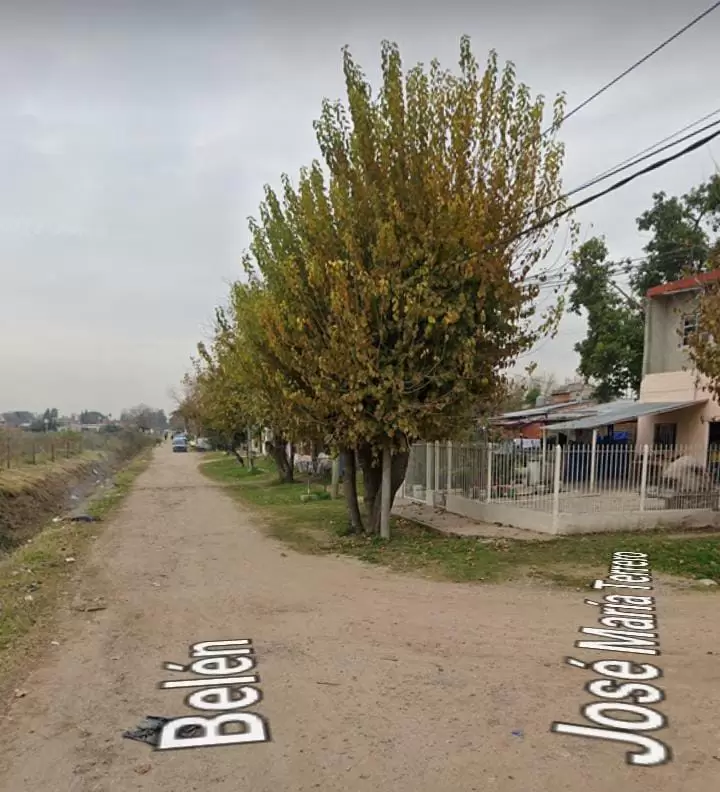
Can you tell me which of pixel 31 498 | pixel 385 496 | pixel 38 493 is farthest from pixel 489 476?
pixel 38 493

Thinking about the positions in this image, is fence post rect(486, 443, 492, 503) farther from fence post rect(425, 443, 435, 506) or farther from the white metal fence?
fence post rect(425, 443, 435, 506)

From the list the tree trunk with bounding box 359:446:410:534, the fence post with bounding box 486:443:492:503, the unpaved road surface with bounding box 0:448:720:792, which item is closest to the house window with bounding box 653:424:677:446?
the fence post with bounding box 486:443:492:503

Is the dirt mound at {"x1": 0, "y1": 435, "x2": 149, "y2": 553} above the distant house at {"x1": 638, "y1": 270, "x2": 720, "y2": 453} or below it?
below

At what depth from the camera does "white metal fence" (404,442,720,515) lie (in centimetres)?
1250

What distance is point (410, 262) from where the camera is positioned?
10820mm

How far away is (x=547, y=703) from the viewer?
4695 millimetres

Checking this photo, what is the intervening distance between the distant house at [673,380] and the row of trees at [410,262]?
7957 millimetres

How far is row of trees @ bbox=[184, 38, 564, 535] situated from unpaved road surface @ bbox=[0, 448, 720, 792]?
132 inches

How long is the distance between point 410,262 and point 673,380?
36.6ft

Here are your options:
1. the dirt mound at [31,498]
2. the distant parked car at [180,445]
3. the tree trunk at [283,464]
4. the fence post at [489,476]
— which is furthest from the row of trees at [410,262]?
the distant parked car at [180,445]

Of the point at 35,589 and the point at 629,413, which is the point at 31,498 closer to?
the point at 35,589

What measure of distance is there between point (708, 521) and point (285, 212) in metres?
10.4

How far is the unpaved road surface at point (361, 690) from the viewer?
12.2 feet

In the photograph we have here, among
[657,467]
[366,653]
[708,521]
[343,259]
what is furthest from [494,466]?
[366,653]
